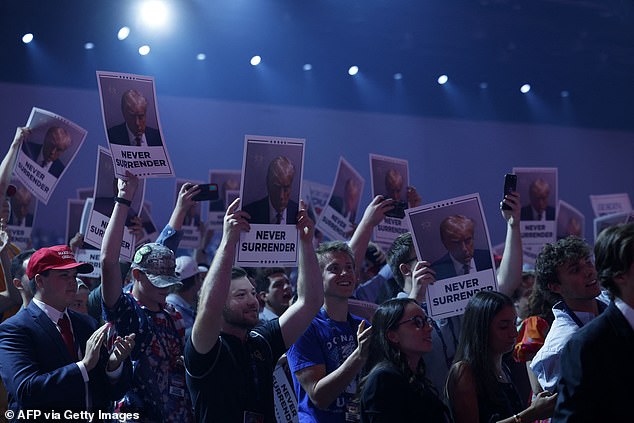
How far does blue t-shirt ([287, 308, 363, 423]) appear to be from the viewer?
3811 millimetres

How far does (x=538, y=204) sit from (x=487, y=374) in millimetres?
2982

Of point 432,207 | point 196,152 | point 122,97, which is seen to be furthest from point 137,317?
point 196,152

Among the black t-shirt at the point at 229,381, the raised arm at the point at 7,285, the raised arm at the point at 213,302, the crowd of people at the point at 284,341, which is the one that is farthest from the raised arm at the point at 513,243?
the raised arm at the point at 7,285

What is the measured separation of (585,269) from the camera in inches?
153

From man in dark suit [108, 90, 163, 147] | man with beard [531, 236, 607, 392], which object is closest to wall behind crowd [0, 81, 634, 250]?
man in dark suit [108, 90, 163, 147]

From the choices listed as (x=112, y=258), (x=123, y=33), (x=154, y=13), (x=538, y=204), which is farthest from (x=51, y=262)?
(x=154, y=13)

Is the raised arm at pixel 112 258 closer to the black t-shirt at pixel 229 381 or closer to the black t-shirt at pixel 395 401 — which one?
the black t-shirt at pixel 229 381

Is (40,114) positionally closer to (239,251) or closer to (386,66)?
(239,251)

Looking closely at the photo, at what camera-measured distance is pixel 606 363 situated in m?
2.41

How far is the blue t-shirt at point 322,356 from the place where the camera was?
12.5 feet

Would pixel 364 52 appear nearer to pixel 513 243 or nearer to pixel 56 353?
pixel 513 243

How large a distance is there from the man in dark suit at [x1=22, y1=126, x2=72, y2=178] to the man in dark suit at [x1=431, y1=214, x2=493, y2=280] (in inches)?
86.7

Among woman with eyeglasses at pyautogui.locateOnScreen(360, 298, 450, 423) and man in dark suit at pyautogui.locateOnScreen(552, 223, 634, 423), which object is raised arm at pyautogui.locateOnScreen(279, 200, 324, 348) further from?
man in dark suit at pyautogui.locateOnScreen(552, 223, 634, 423)

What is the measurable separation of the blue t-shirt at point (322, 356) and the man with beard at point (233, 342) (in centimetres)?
9
